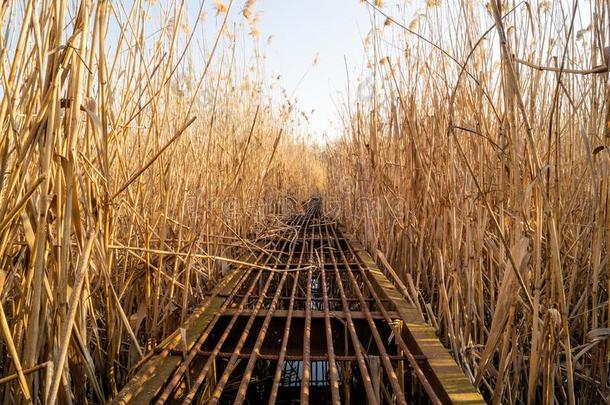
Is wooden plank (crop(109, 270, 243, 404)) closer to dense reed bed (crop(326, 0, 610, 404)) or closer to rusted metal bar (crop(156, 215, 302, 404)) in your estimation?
rusted metal bar (crop(156, 215, 302, 404))

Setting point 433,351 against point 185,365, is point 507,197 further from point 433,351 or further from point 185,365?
point 185,365

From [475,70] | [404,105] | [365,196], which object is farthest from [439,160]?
[365,196]

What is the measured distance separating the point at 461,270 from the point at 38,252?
1059 millimetres

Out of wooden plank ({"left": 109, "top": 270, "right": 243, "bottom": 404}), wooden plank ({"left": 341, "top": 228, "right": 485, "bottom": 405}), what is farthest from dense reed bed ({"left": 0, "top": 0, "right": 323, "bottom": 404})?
wooden plank ({"left": 341, "top": 228, "right": 485, "bottom": 405})

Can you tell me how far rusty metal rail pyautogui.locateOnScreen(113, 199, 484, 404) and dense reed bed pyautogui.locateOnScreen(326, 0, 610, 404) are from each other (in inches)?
4.0

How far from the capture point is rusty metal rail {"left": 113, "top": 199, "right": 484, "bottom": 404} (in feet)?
2.66

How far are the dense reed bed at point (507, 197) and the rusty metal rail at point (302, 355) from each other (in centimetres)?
10

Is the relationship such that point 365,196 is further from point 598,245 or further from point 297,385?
point 598,245

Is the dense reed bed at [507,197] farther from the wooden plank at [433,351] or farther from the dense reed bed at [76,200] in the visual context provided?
the dense reed bed at [76,200]

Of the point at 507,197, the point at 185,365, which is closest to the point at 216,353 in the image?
the point at 185,365

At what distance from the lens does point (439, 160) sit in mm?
1456

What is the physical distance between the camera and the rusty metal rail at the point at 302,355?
0.81 meters

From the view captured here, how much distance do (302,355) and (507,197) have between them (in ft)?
2.08

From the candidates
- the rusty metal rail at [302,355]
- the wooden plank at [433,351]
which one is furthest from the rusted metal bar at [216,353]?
the wooden plank at [433,351]
